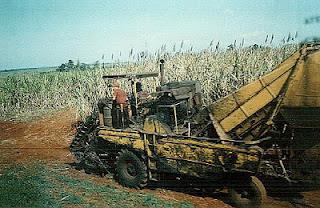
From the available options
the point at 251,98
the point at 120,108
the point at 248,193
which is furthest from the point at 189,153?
the point at 120,108

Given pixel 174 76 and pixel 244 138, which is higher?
pixel 174 76

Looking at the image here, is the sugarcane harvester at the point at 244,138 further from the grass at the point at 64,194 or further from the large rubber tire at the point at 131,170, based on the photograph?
the grass at the point at 64,194

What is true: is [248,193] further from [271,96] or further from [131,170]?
[131,170]

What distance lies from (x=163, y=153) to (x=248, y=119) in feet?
6.29

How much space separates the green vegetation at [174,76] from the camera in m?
11.6

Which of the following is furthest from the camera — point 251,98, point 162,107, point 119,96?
point 119,96

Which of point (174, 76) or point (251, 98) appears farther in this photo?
point (174, 76)

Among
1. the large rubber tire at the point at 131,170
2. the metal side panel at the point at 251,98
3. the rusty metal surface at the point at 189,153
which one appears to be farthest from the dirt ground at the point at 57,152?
the metal side panel at the point at 251,98

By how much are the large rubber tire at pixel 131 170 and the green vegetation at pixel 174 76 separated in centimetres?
478

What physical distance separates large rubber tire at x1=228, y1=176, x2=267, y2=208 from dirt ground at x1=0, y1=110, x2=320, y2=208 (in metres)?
0.32

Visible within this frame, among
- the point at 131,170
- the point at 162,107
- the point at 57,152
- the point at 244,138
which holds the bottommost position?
the point at 57,152

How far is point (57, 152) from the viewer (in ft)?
38.8

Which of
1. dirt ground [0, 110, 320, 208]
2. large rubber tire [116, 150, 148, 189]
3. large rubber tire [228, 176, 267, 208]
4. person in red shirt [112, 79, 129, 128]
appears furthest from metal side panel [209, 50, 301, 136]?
person in red shirt [112, 79, 129, 128]

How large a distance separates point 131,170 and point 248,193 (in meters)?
2.79
